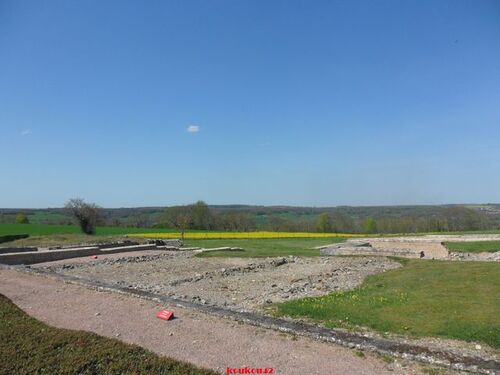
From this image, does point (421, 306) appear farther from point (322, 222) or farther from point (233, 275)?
point (322, 222)

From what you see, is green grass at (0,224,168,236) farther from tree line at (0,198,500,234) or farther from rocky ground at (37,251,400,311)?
rocky ground at (37,251,400,311)

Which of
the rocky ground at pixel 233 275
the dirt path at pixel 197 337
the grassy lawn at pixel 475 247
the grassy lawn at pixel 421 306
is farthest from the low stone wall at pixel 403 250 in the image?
the dirt path at pixel 197 337

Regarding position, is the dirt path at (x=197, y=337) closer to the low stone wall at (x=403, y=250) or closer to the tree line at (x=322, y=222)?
the low stone wall at (x=403, y=250)

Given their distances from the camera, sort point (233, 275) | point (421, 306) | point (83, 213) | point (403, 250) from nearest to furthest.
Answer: point (421, 306) → point (233, 275) → point (403, 250) → point (83, 213)

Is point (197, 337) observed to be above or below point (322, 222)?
below

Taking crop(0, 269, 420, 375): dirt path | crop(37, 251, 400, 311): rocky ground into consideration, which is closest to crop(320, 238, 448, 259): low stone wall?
crop(37, 251, 400, 311): rocky ground

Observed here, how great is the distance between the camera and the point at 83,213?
4169cm

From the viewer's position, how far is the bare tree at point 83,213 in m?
41.7

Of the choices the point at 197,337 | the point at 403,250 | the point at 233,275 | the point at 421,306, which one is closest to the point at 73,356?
the point at 197,337

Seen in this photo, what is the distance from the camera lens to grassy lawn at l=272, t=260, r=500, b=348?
25.6 ft

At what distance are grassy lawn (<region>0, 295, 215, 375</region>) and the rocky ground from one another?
400 cm

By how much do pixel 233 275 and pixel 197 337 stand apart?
29.8ft

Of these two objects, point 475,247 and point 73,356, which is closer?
point 73,356

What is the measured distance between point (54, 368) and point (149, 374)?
4.86ft
